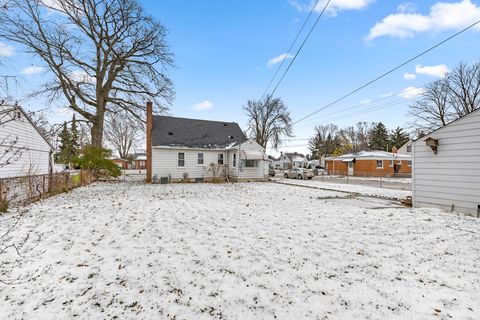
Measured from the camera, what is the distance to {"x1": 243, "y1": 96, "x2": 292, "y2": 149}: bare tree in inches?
1531

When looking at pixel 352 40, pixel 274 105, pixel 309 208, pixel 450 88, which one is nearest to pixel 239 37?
pixel 352 40

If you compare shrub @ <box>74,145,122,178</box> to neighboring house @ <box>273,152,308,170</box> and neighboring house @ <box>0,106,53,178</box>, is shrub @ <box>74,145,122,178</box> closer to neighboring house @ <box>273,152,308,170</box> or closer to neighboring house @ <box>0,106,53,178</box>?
neighboring house @ <box>0,106,53,178</box>

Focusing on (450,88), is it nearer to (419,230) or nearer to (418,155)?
(418,155)

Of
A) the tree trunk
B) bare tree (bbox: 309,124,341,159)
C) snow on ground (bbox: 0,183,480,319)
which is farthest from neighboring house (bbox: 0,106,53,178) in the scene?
bare tree (bbox: 309,124,341,159)

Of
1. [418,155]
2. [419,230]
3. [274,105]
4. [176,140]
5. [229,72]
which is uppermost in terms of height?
[274,105]

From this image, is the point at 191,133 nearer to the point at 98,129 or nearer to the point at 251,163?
the point at 251,163

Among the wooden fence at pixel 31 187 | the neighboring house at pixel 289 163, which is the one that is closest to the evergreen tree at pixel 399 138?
the neighboring house at pixel 289 163

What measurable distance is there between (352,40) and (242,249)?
1164 cm

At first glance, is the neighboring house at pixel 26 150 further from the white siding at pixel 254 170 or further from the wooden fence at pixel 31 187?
the white siding at pixel 254 170


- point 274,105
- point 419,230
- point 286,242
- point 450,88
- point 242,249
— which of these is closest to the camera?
point 242,249

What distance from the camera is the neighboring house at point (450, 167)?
6.40 meters

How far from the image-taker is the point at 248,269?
3.35 m

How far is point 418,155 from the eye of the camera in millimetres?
7973

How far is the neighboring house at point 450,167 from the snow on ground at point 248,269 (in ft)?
3.39
